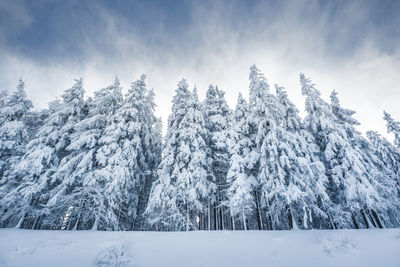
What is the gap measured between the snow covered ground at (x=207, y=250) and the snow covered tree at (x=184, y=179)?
3783 millimetres

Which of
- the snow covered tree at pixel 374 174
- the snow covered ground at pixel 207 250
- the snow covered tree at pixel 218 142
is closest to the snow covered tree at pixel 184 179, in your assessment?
the snow covered tree at pixel 218 142

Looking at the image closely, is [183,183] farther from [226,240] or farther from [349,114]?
[349,114]

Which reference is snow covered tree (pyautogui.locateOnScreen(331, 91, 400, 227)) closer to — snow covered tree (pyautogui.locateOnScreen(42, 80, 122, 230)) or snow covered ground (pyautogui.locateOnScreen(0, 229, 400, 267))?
snow covered ground (pyautogui.locateOnScreen(0, 229, 400, 267))

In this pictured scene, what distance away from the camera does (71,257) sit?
7.77 m

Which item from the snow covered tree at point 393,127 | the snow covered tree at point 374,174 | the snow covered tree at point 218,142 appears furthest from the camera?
the snow covered tree at point 393,127

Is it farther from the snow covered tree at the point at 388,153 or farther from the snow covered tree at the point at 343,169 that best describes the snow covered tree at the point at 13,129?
the snow covered tree at the point at 388,153

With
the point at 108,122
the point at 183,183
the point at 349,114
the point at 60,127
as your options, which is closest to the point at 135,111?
the point at 108,122

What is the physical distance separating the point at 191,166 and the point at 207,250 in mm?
7299

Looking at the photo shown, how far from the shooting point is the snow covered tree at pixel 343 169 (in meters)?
14.0

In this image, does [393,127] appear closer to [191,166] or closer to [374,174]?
[374,174]

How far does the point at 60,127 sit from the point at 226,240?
1652 cm

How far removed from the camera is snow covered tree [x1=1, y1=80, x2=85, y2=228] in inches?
538

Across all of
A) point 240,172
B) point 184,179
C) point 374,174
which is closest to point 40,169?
point 184,179

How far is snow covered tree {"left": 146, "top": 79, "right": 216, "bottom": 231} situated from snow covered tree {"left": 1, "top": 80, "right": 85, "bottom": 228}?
7916 millimetres
